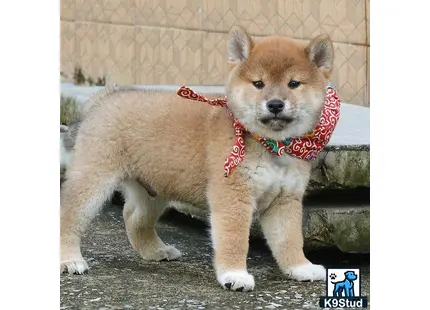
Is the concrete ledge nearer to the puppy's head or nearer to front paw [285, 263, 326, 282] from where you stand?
front paw [285, 263, 326, 282]

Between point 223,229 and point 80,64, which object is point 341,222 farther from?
point 80,64

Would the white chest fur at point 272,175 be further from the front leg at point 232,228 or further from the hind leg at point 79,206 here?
the hind leg at point 79,206

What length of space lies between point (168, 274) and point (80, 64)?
123cm

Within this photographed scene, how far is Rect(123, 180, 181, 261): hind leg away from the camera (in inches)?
213

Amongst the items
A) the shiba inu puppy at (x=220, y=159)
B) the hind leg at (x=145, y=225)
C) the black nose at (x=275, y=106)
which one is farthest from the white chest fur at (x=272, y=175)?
the hind leg at (x=145, y=225)

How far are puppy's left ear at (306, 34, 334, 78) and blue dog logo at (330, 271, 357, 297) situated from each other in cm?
97

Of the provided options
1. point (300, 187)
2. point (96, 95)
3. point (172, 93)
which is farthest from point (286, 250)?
point (96, 95)

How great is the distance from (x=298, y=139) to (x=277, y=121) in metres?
0.21

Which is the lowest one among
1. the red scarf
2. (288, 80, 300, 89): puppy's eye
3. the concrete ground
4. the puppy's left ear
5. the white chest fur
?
the concrete ground

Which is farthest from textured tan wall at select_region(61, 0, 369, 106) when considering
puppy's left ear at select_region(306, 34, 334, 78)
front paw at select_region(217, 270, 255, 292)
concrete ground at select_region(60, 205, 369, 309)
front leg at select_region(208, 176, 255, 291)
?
front paw at select_region(217, 270, 255, 292)

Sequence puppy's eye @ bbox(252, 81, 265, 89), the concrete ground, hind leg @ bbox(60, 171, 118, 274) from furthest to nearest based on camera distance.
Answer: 1. hind leg @ bbox(60, 171, 118, 274)
2. puppy's eye @ bbox(252, 81, 265, 89)
3. the concrete ground

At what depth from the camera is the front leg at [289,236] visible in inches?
193

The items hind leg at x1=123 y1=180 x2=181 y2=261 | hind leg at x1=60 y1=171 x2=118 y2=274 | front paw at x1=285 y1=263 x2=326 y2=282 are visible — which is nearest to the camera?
front paw at x1=285 y1=263 x2=326 y2=282

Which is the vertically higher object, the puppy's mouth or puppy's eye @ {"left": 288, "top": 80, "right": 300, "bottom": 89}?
puppy's eye @ {"left": 288, "top": 80, "right": 300, "bottom": 89}
